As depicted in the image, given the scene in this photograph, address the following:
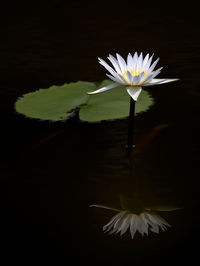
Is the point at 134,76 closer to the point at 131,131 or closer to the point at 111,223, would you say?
the point at 131,131

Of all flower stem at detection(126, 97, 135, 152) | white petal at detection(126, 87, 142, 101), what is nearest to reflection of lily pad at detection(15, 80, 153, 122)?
flower stem at detection(126, 97, 135, 152)

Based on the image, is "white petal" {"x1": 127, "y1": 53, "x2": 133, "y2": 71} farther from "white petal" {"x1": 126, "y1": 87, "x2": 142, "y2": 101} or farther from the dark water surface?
the dark water surface

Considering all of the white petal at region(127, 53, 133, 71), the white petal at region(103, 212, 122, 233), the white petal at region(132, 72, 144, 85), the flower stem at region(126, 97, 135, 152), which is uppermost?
the white petal at region(127, 53, 133, 71)

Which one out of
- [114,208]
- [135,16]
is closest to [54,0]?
[135,16]

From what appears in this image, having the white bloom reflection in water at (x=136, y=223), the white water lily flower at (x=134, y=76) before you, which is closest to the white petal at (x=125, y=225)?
the white bloom reflection in water at (x=136, y=223)

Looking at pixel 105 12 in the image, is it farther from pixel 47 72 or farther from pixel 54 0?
pixel 47 72

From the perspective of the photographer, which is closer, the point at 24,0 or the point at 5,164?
the point at 5,164
